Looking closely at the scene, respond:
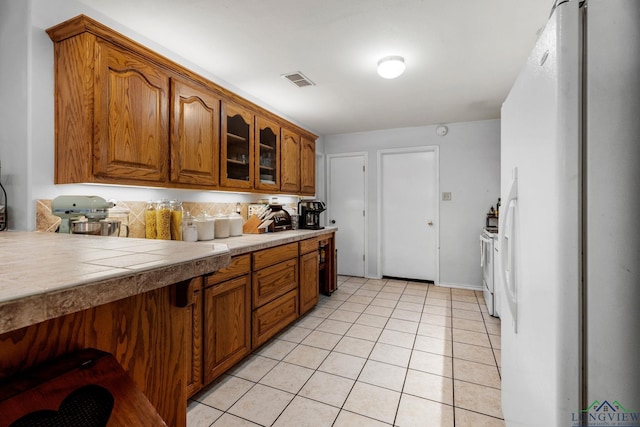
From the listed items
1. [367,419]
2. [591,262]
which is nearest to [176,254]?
[591,262]

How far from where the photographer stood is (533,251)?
0.96m

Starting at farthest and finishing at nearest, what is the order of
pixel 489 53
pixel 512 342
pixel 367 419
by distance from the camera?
pixel 489 53 < pixel 367 419 < pixel 512 342

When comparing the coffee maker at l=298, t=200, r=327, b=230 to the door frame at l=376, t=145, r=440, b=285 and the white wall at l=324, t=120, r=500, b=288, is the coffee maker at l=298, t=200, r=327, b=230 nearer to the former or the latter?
the door frame at l=376, t=145, r=440, b=285

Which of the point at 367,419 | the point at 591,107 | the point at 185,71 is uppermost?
the point at 185,71

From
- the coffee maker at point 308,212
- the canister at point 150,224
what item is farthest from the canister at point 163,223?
the coffee maker at point 308,212

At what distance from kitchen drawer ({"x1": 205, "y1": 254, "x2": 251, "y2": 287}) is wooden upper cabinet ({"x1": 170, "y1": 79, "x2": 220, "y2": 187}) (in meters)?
0.69

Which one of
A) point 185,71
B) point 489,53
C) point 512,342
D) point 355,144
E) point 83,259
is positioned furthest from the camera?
point 355,144

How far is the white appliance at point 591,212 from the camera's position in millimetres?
686

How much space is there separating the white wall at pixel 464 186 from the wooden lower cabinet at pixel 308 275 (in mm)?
2014

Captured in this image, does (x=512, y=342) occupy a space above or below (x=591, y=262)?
below

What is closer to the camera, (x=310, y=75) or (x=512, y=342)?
(x=512, y=342)

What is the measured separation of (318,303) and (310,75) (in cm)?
245

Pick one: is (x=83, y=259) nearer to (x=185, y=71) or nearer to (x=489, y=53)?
(x=185, y=71)

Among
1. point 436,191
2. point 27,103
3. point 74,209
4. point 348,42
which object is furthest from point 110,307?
point 436,191
